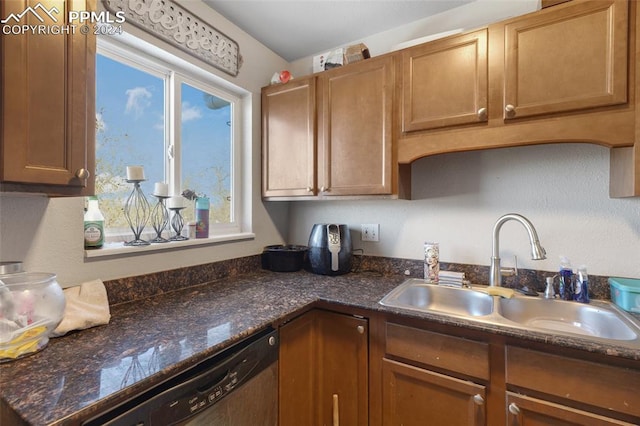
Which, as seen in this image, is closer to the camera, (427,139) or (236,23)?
(427,139)

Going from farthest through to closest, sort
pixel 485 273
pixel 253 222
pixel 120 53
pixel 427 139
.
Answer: pixel 253 222 < pixel 485 273 < pixel 427 139 < pixel 120 53

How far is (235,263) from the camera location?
1.77 m

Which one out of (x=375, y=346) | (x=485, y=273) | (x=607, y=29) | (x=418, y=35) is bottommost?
(x=375, y=346)

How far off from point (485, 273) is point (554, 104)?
0.85 metres

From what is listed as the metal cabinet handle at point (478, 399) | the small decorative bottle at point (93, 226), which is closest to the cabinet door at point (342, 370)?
the metal cabinet handle at point (478, 399)

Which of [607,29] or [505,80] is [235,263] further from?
[607,29]

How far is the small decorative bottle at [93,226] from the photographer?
1.16 m

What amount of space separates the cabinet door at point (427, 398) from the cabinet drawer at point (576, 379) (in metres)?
0.16

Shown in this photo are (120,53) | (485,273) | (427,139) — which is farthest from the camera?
(485,273)

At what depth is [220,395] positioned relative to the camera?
0.88 meters

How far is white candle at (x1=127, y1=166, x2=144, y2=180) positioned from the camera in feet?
4.20

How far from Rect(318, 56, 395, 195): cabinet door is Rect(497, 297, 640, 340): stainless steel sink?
0.80 meters

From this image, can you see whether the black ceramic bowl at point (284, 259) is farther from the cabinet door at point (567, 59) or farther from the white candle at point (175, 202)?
the cabinet door at point (567, 59)

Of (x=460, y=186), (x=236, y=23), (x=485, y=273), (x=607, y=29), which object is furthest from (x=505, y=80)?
(x=236, y=23)
